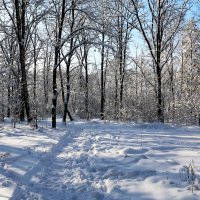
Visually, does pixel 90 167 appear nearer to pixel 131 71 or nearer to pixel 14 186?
pixel 14 186

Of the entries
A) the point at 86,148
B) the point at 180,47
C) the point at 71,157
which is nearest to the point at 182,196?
the point at 71,157

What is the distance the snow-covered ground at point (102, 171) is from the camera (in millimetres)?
5695

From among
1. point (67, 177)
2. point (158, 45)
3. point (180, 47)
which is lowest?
point (67, 177)

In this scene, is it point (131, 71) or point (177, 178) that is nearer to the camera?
point (177, 178)

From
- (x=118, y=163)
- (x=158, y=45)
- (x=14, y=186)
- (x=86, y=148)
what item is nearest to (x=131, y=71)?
(x=158, y=45)

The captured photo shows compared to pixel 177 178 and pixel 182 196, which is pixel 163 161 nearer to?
pixel 177 178

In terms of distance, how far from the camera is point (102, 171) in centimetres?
742

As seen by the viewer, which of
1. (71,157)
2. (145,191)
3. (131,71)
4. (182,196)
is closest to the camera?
(182,196)

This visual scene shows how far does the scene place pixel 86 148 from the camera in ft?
35.0

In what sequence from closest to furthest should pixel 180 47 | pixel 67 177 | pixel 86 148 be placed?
pixel 67 177, pixel 86 148, pixel 180 47

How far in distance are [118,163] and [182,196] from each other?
284cm

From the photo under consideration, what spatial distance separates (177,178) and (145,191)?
813 mm

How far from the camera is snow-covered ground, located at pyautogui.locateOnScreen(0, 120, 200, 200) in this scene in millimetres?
5695

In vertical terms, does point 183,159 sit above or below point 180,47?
below
